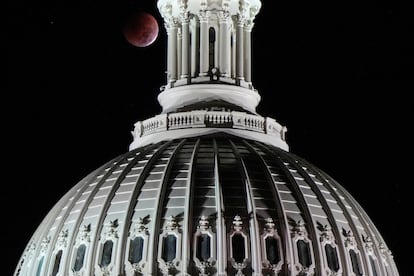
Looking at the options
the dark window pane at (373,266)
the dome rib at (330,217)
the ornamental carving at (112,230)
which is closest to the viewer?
the ornamental carving at (112,230)

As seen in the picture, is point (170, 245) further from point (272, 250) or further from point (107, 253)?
point (272, 250)

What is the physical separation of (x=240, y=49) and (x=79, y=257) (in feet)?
39.9

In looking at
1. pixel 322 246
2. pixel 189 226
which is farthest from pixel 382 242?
pixel 189 226

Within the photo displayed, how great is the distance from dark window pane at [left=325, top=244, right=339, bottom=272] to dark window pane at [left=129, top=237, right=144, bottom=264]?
744 centimetres

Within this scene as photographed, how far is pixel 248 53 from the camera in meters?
83.5

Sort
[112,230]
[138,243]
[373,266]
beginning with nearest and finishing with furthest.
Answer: [138,243] → [112,230] → [373,266]

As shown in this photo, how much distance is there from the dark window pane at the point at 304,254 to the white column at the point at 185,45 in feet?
32.6

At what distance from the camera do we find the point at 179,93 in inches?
3204

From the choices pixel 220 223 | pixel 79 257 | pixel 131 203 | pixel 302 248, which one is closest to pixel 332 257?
pixel 302 248

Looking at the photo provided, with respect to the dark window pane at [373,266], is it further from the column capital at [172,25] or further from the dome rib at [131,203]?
the column capital at [172,25]

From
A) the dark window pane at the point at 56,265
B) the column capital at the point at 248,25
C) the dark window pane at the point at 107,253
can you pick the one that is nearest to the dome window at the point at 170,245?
the dark window pane at the point at 107,253

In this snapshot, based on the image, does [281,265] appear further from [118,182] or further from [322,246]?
[118,182]

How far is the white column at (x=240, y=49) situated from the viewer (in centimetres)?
8256

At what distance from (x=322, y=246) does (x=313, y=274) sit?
57.6 inches
